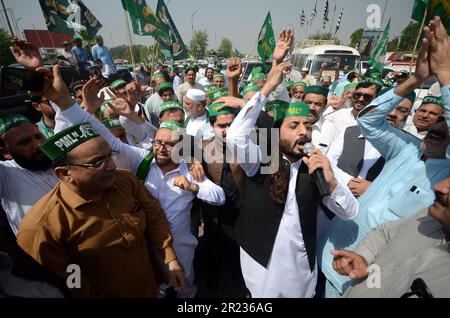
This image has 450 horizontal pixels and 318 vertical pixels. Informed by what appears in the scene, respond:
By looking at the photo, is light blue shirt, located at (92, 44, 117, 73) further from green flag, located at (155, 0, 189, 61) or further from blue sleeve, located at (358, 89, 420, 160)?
blue sleeve, located at (358, 89, 420, 160)

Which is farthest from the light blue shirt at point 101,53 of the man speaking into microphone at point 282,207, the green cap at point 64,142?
the man speaking into microphone at point 282,207

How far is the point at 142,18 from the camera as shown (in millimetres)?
6270

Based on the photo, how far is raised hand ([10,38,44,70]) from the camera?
2142 mm

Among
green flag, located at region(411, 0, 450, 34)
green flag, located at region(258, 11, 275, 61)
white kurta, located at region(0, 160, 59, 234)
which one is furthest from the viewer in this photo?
green flag, located at region(258, 11, 275, 61)

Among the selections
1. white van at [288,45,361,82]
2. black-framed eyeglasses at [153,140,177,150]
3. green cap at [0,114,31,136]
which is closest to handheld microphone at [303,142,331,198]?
black-framed eyeglasses at [153,140,177,150]

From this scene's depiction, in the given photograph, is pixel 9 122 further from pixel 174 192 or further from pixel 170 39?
pixel 170 39

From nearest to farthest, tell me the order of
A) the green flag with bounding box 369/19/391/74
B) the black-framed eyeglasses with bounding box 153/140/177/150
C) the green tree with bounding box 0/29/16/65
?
1. the black-framed eyeglasses with bounding box 153/140/177/150
2. the green flag with bounding box 369/19/391/74
3. the green tree with bounding box 0/29/16/65

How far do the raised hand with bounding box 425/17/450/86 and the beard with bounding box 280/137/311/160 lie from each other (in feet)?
3.01

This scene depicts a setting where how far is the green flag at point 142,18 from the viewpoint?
5.97 metres

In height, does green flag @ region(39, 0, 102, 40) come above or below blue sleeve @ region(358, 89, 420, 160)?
above

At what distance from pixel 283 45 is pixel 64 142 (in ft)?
6.54

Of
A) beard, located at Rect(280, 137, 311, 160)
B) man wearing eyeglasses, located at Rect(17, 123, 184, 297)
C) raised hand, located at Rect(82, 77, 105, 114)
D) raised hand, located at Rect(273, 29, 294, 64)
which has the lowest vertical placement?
man wearing eyeglasses, located at Rect(17, 123, 184, 297)
